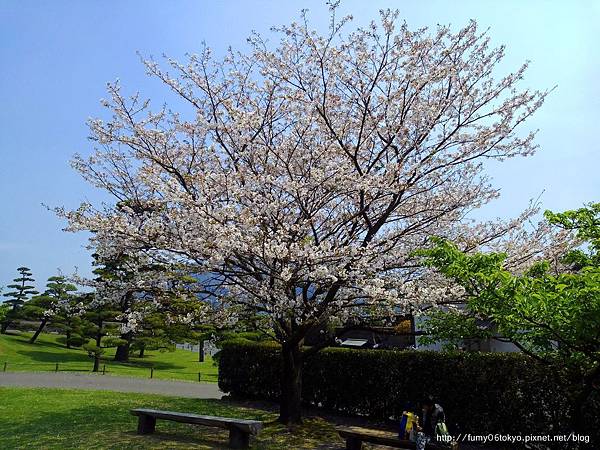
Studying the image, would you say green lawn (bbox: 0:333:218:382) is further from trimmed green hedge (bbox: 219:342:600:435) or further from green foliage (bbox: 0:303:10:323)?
trimmed green hedge (bbox: 219:342:600:435)

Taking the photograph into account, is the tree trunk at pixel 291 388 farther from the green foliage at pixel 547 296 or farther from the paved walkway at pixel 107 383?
the paved walkway at pixel 107 383

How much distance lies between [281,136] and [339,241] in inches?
91.1

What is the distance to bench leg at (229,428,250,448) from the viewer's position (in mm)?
7074

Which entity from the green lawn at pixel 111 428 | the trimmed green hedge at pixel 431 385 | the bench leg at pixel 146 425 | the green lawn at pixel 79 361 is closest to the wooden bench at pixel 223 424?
the bench leg at pixel 146 425

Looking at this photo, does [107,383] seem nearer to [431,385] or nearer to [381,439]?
[431,385]

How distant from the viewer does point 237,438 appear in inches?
280

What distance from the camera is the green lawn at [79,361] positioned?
2119cm

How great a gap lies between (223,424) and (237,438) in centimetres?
30

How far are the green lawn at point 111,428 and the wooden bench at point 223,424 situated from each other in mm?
199

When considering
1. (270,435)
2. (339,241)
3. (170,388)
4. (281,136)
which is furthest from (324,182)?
(170,388)

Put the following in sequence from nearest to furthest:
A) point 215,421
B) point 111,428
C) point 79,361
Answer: point 215,421 → point 111,428 → point 79,361

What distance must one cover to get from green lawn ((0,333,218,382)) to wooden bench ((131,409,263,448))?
42.6 ft

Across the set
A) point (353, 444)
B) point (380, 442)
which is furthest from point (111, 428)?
point (380, 442)

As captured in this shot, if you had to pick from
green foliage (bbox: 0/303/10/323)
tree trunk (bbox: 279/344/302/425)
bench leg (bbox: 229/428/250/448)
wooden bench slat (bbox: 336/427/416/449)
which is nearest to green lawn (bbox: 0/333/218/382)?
green foliage (bbox: 0/303/10/323)
